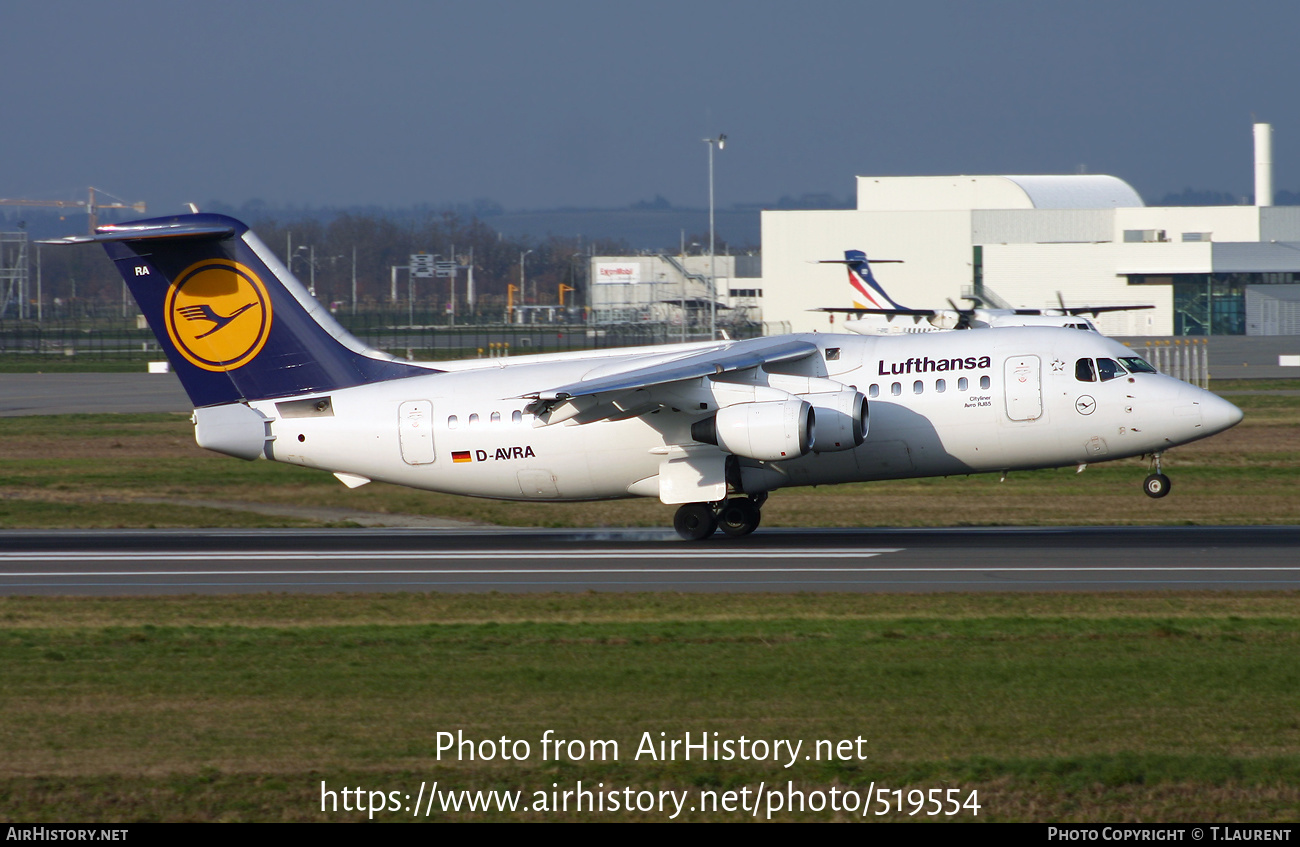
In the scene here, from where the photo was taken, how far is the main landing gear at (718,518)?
21.7 m

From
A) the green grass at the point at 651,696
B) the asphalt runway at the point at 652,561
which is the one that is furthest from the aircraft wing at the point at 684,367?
the green grass at the point at 651,696

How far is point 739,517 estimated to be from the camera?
72.4 ft

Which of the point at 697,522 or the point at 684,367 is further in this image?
the point at 697,522

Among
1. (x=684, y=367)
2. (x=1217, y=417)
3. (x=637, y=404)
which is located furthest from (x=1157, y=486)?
(x=637, y=404)

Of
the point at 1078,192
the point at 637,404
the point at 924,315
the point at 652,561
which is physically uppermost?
the point at 1078,192

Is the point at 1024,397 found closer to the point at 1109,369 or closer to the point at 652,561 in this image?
the point at 1109,369

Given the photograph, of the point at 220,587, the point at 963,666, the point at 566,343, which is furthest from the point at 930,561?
the point at 566,343

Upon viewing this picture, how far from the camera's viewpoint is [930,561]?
18.7 metres

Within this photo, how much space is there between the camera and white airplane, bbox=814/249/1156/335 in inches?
2329

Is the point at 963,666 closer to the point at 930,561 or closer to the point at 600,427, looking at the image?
the point at 930,561

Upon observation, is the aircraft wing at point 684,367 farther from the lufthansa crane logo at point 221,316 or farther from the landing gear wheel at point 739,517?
the lufthansa crane logo at point 221,316

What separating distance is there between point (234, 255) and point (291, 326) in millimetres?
1479

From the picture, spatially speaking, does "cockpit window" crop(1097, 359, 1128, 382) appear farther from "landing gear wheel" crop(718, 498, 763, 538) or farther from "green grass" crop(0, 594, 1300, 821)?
"green grass" crop(0, 594, 1300, 821)

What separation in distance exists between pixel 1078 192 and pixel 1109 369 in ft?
324
